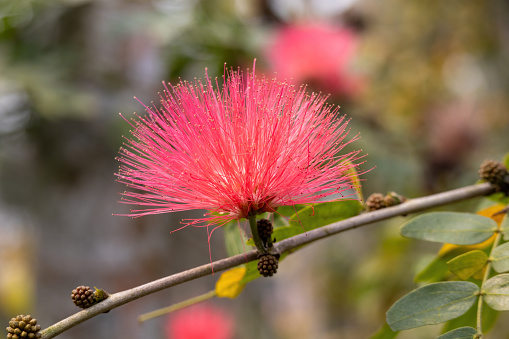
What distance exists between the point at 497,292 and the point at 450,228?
0.21 meters

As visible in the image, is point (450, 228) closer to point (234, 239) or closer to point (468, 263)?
point (468, 263)

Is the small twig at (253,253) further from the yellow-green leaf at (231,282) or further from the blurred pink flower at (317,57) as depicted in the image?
the blurred pink flower at (317,57)

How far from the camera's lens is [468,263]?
1281mm

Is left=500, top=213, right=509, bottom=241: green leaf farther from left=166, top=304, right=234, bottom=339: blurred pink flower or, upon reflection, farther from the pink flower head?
left=166, top=304, right=234, bottom=339: blurred pink flower

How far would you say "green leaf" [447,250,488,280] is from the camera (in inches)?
50.1

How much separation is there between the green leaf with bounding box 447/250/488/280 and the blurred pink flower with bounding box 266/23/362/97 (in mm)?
2217

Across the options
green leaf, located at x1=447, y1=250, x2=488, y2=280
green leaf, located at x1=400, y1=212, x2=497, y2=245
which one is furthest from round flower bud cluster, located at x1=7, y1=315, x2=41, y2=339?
green leaf, located at x1=447, y1=250, x2=488, y2=280

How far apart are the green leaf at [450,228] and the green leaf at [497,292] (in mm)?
151

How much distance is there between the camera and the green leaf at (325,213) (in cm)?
135

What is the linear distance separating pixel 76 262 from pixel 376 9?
4264mm

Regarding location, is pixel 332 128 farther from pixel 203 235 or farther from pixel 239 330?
pixel 239 330

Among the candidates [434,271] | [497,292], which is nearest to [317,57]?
[434,271]

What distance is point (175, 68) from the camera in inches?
132

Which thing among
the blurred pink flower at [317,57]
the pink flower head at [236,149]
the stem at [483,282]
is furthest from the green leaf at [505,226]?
the blurred pink flower at [317,57]
